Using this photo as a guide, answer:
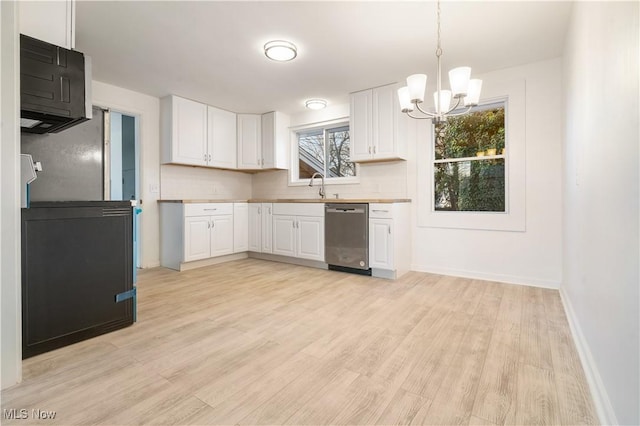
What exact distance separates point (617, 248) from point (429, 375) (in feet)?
3.15

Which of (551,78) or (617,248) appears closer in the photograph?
(617,248)

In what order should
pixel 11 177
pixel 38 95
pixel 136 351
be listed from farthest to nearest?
pixel 136 351
pixel 38 95
pixel 11 177

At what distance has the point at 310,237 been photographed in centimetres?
407

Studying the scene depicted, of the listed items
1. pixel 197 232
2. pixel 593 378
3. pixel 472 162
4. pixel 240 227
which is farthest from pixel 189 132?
pixel 593 378

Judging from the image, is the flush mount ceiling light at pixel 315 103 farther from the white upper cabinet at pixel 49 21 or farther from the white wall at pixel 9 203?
the white wall at pixel 9 203

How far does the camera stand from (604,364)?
126cm

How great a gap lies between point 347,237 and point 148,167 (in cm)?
283

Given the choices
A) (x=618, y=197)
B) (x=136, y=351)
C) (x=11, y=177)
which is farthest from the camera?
(x=136, y=351)

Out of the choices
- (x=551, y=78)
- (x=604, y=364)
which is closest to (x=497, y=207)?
(x=551, y=78)

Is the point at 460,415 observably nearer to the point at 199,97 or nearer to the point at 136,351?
the point at 136,351

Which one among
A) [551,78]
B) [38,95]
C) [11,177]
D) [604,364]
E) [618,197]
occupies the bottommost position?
[604,364]

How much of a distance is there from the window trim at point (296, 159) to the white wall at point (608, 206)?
9.21 feet

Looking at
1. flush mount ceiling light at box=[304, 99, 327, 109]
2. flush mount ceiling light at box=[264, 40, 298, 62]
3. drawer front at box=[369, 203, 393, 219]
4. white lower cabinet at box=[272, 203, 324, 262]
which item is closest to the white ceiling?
flush mount ceiling light at box=[264, 40, 298, 62]

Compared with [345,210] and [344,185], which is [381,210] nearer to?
[345,210]
